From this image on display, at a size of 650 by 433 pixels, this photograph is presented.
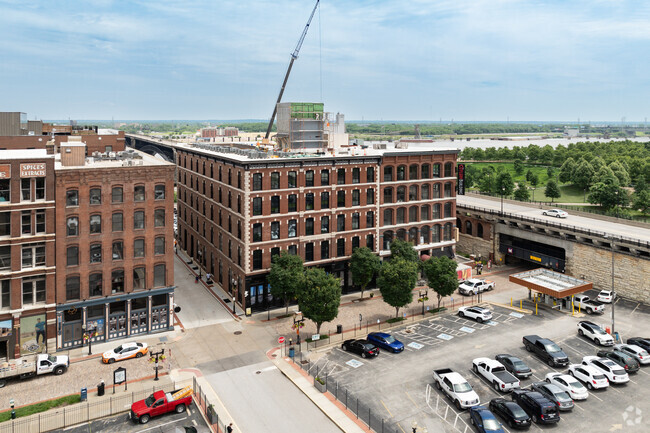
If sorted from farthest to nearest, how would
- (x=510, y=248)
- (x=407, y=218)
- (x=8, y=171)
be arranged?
1. (x=510, y=248)
2. (x=407, y=218)
3. (x=8, y=171)

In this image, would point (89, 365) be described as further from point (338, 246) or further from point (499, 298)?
point (499, 298)

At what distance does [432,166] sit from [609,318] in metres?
29.2

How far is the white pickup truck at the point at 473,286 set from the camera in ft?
210

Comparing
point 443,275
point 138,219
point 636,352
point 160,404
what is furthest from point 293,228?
point 636,352

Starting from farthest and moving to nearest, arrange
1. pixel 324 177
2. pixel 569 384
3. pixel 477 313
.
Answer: pixel 324 177, pixel 477 313, pixel 569 384

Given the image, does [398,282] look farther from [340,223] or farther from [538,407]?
[538,407]

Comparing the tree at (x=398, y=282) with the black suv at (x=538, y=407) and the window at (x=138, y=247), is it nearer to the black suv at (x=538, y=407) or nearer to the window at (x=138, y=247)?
the black suv at (x=538, y=407)

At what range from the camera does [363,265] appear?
5966cm

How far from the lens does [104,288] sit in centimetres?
4725

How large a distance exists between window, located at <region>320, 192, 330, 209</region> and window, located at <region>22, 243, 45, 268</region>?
100.0 feet

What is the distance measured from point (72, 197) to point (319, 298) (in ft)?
84.1

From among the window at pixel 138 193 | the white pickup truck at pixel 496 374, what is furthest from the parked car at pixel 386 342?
the window at pixel 138 193

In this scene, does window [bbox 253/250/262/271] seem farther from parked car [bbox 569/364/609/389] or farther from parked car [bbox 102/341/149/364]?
parked car [bbox 569/364/609/389]

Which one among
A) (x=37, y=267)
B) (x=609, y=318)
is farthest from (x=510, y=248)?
(x=37, y=267)
